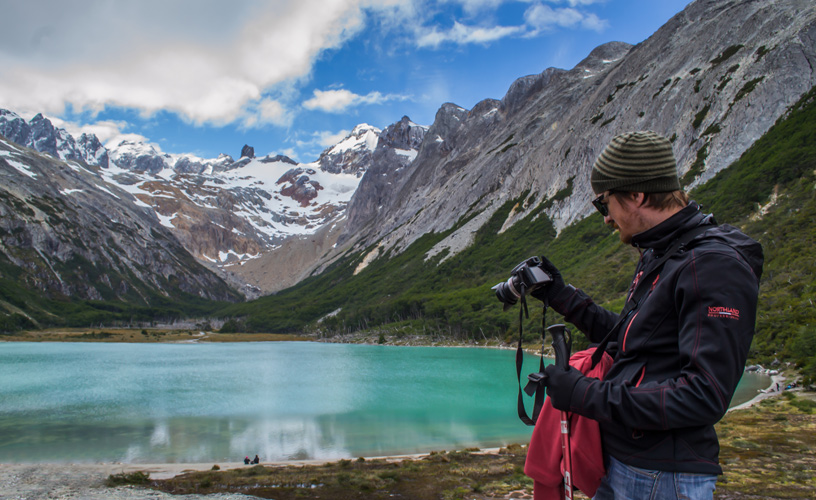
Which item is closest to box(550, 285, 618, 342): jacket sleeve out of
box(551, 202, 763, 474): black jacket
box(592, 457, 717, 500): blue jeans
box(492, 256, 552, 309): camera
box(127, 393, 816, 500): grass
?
box(492, 256, 552, 309): camera

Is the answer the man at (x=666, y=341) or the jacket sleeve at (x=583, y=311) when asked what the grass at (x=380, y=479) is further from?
the man at (x=666, y=341)

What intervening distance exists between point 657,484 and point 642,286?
0.95 meters

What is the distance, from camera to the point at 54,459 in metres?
20.9

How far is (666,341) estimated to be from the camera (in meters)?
2.21

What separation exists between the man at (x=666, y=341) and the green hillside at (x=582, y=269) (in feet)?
113

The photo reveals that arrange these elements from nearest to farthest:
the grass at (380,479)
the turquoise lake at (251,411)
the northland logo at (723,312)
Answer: the northland logo at (723,312)
the grass at (380,479)
the turquoise lake at (251,411)

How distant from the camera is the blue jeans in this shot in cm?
216

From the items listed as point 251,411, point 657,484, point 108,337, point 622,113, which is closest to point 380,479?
point 657,484

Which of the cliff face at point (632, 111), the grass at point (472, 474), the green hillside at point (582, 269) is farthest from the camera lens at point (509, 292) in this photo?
the cliff face at point (632, 111)

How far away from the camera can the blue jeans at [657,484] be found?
2.16m

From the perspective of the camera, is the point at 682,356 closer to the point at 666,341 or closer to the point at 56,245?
the point at 666,341

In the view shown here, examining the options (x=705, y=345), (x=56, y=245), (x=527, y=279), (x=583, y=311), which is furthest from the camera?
(x=56, y=245)

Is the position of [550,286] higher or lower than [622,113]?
lower

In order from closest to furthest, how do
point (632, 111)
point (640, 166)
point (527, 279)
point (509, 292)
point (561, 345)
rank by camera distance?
point (640, 166)
point (561, 345)
point (527, 279)
point (509, 292)
point (632, 111)
